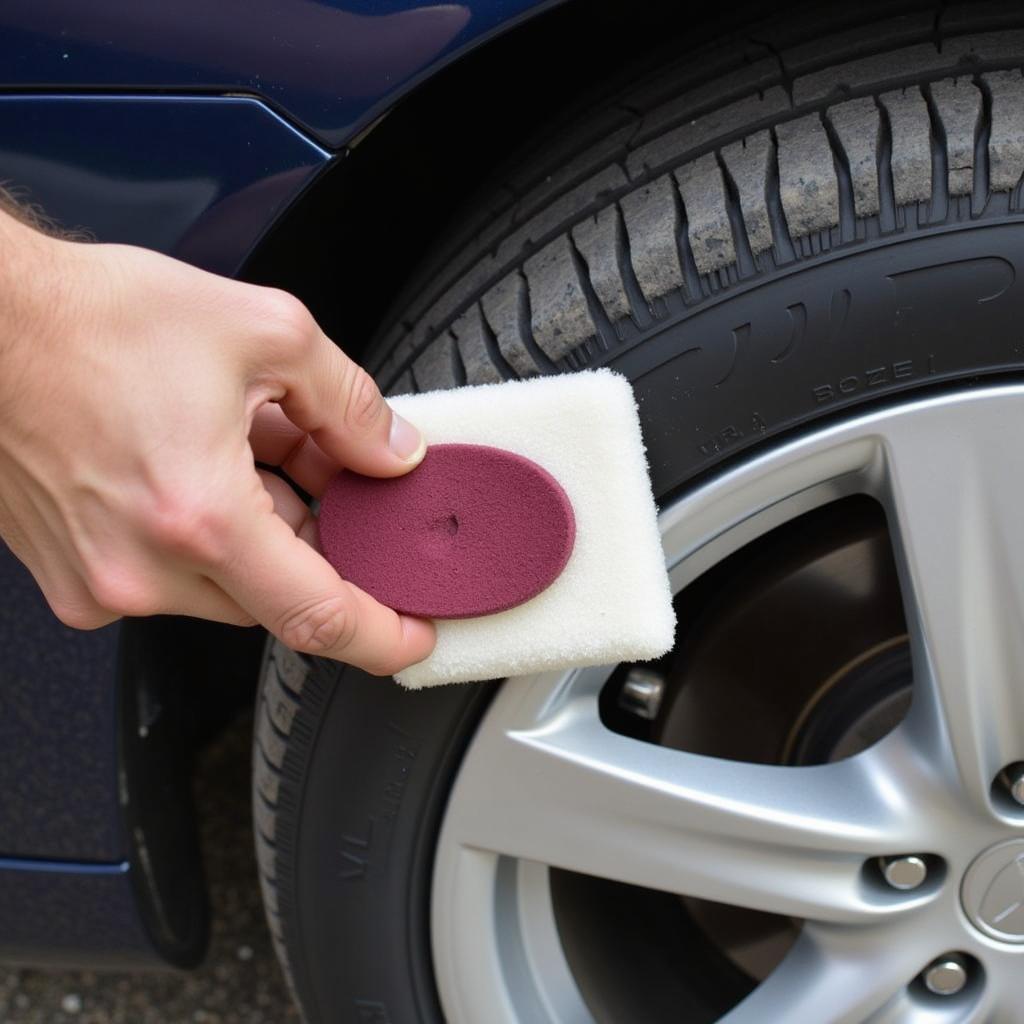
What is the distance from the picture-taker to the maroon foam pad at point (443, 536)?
0.88m

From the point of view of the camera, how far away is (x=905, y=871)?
40.6 inches

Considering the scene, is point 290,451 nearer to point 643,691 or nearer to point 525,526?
point 525,526

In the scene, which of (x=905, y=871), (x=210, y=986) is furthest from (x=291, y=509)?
(x=210, y=986)

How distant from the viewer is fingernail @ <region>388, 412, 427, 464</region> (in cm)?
87

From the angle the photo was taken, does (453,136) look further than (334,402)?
Yes

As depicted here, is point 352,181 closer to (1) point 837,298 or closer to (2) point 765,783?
(1) point 837,298

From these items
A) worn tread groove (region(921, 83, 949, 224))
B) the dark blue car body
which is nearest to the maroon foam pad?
the dark blue car body

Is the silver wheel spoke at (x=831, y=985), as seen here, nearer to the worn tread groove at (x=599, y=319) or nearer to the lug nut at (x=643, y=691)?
the lug nut at (x=643, y=691)

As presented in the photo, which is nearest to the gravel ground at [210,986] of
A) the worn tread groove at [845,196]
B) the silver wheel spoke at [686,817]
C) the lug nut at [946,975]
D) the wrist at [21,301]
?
the silver wheel spoke at [686,817]

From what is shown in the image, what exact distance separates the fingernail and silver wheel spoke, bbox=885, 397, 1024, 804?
362 mm

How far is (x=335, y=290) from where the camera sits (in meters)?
1.14

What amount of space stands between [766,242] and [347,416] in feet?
1.14

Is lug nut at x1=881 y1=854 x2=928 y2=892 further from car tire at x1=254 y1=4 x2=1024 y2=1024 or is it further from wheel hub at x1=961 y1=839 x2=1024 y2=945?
car tire at x1=254 y1=4 x2=1024 y2=1024

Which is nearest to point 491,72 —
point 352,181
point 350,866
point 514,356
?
point 352,181
